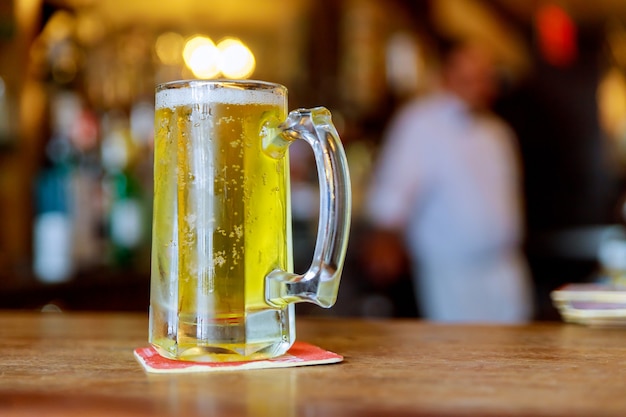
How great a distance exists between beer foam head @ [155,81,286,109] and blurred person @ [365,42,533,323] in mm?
2879

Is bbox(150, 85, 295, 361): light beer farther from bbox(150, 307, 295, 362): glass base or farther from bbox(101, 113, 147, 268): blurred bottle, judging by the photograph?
bbox(101, 113, 147, 268): blurred bottle

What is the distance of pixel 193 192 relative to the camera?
0.70 meters

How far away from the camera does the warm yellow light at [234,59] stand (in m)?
4.25

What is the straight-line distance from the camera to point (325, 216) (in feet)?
2.25

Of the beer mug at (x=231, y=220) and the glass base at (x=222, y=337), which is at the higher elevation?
the beer mug at (x=231, y=220)

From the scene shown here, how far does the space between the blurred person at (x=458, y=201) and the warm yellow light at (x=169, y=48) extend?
100cm

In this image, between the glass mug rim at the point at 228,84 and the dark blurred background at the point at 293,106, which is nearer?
the glass mug rim at the point at 228,84

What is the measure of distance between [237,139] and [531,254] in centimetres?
583

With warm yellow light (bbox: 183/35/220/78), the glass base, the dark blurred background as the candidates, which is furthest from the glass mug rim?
warm yellow light (bbox: 183/35/220/78)

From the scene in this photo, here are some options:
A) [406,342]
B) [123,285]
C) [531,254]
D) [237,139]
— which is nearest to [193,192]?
[237,139]

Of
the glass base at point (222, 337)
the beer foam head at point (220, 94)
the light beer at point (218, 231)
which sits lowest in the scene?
the glass base at point (222, 337)

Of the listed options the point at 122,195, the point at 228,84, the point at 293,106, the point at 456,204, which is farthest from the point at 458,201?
the point at 228,84

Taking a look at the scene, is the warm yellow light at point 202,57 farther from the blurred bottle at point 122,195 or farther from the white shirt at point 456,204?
the white shirt at point 456,204

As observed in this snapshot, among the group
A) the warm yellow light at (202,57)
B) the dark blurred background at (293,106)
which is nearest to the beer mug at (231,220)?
the dark blurred background at (293,106)
